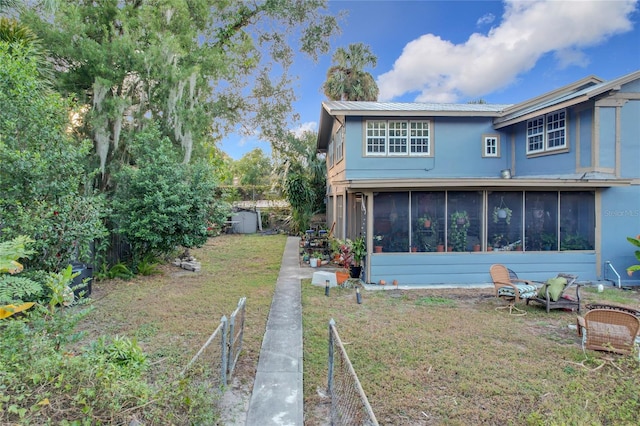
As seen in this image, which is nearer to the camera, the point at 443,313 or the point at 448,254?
the point at 443,313

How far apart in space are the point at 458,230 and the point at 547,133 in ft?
15.1

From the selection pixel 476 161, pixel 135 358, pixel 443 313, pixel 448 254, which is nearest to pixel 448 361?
pixel 443 313

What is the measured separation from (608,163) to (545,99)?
3.91m

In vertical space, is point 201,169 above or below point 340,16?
below

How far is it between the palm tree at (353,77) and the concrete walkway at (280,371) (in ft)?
62.0

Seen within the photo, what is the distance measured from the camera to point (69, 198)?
23.6ft

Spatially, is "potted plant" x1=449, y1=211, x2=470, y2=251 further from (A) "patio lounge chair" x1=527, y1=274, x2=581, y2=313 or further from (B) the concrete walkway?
(B) the concrete walkway

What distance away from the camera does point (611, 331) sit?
16.6 ft

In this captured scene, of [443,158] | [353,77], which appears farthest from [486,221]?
[353,77]

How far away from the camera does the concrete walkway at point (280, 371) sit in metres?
3.63

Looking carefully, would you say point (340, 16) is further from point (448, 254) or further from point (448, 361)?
point (448, 361)

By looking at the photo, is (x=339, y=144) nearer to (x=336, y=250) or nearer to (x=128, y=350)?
(x=336, y=250)

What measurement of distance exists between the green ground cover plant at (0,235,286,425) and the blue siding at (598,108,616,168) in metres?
9.30

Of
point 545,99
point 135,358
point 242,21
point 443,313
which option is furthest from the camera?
point 242,21
